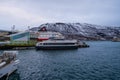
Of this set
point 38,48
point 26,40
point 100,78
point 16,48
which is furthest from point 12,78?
point 26,40

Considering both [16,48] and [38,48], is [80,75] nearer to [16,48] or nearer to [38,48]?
[38,48]

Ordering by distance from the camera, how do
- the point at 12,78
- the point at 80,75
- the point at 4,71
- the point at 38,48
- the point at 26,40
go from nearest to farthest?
the point at 4,71 → the point at 12,78 → the point at 80,75 → the point at 38,48 → the point at 26,40

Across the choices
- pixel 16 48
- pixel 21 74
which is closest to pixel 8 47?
pixel 16 48

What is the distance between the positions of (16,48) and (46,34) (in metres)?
24.0

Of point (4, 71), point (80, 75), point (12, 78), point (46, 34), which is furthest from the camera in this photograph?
point (46, 34)

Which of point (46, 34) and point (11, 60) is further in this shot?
point (46, 34)

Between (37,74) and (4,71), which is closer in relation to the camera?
(4,71)

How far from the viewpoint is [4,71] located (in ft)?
83.4

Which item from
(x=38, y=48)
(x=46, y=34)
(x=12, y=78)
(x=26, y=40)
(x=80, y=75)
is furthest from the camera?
(x=46, y=34)

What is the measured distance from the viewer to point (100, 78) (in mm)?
28312

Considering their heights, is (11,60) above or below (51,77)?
above

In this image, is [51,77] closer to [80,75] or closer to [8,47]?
[80,75]

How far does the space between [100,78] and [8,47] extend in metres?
55.1

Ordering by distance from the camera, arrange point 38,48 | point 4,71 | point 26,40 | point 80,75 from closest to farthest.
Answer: point 4,71 → point 80,75 → point 38,48 → point 26,40
